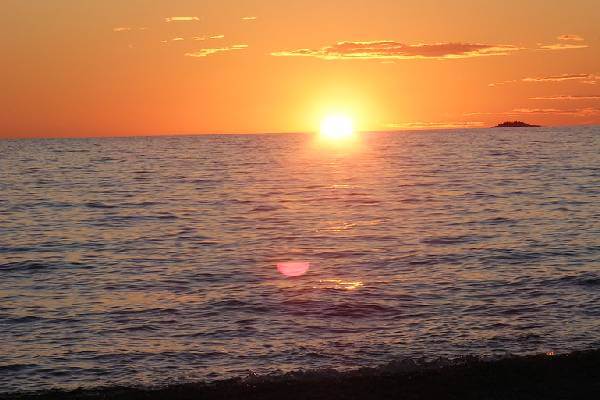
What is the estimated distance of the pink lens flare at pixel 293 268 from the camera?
2716 centimetres

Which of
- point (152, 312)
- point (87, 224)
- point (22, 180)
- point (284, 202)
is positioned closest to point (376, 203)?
point (284, 202)

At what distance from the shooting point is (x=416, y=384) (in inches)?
542

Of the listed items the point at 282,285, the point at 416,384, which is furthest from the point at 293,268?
the point at 416,384

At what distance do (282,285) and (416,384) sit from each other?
11.3 metres

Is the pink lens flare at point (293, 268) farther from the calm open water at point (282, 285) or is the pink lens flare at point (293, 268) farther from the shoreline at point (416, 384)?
the shoreline at point (416, 384)

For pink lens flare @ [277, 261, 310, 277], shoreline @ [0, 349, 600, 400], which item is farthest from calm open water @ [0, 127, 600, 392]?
shoreline @ [0, 349, 600, 400]

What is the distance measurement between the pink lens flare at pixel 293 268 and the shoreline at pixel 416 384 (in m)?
11.8

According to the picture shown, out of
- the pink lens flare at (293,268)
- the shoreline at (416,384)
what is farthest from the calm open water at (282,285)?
the shoreline at (416,384)

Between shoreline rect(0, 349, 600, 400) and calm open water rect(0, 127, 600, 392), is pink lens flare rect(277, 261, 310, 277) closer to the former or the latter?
calm open water rect(0, 127, 600, 392)

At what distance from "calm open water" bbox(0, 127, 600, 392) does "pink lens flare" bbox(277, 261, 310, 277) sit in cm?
48

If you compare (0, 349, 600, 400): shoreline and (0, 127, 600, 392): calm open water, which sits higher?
(0, 349, 600, 400): shoreline

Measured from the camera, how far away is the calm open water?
57.1ft

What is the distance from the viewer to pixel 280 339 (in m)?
18.5

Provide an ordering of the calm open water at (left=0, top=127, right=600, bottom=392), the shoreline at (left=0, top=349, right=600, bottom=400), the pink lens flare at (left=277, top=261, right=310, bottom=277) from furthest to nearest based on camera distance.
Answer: the pink lens flare at (left=277, top=261, right=310, bottom=277)
the calm open water at (left=0, top=127, right=600, bottom=392)
the shoreline at (left=0, top=349, right=600, bottom=400)
